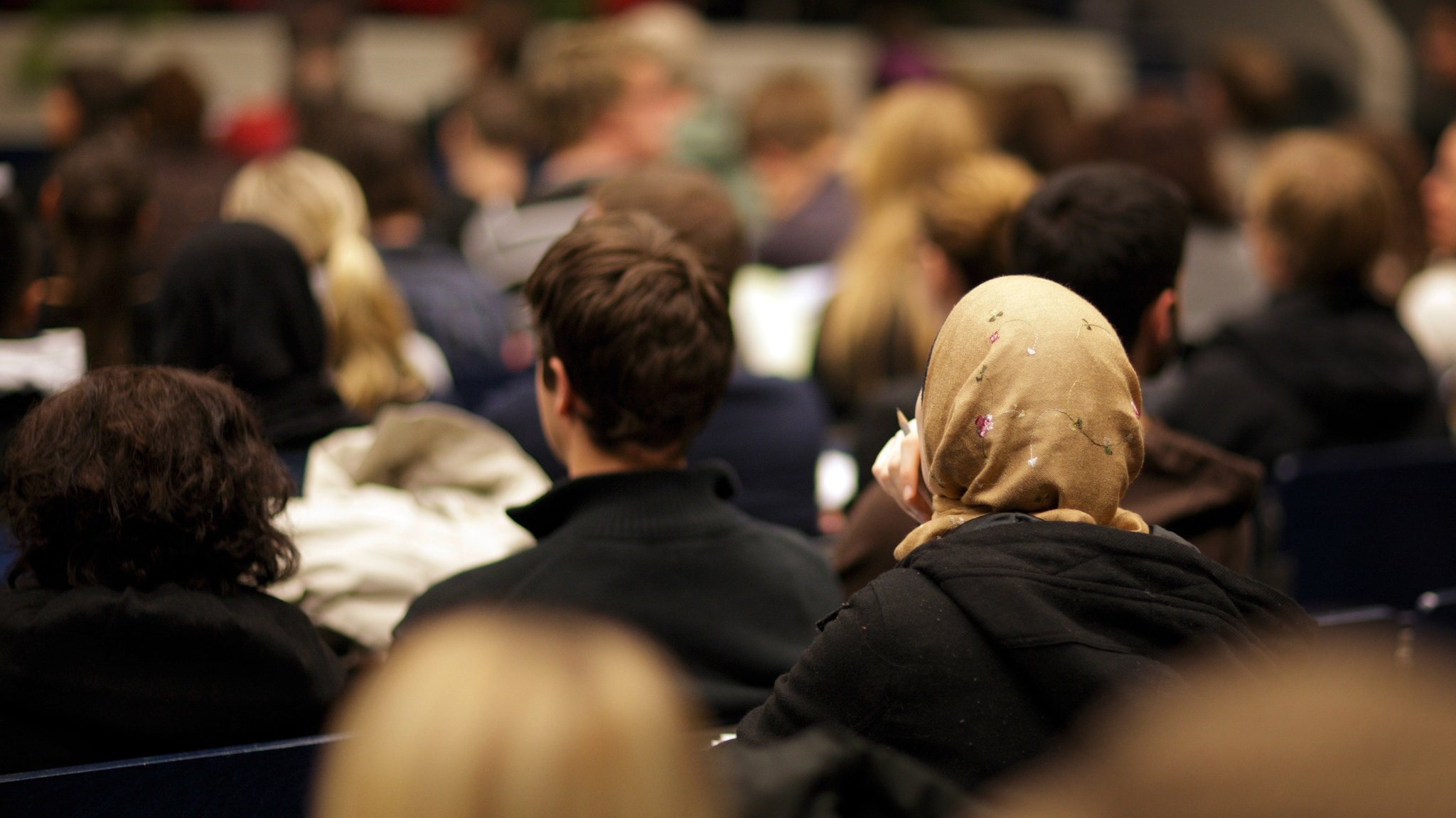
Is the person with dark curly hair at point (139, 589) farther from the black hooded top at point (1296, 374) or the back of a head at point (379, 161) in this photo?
the back of a head at point (379, 161)

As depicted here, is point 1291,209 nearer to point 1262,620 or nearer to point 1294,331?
point 1294,331

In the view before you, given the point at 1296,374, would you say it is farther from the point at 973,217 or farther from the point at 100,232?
the point at 100,232

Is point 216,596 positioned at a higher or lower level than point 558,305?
lower

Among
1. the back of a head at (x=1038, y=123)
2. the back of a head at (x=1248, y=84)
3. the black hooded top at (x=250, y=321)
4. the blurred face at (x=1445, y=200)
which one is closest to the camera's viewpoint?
the black hooded top at (x=250, y=321)

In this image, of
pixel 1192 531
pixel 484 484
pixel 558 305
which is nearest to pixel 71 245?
pixel 484 484

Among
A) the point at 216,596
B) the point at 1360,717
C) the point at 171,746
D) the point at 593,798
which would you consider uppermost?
the point at 1360,717

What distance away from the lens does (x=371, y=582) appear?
6.92ft

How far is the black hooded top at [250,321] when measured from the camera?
2.69 m

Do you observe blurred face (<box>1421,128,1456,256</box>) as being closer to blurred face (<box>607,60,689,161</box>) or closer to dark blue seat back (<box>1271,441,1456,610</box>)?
dark blue seat back (<box>1271,441,1456,610</box>)

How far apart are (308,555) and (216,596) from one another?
0.31 m

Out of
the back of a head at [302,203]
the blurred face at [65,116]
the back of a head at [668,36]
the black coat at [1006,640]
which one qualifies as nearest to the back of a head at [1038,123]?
the back of a head at [668,36]

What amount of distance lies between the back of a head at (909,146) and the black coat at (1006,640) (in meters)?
2.64

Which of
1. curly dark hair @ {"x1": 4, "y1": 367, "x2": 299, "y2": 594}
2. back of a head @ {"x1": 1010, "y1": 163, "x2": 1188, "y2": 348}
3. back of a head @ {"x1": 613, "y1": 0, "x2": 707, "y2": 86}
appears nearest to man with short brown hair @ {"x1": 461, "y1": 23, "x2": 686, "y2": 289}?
back of a head @ {"x1": 613, "y1": 0, "x2": 707, "y2": 86}

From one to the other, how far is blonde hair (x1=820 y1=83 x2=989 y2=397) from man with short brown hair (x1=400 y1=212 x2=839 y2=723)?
1.52 metres
